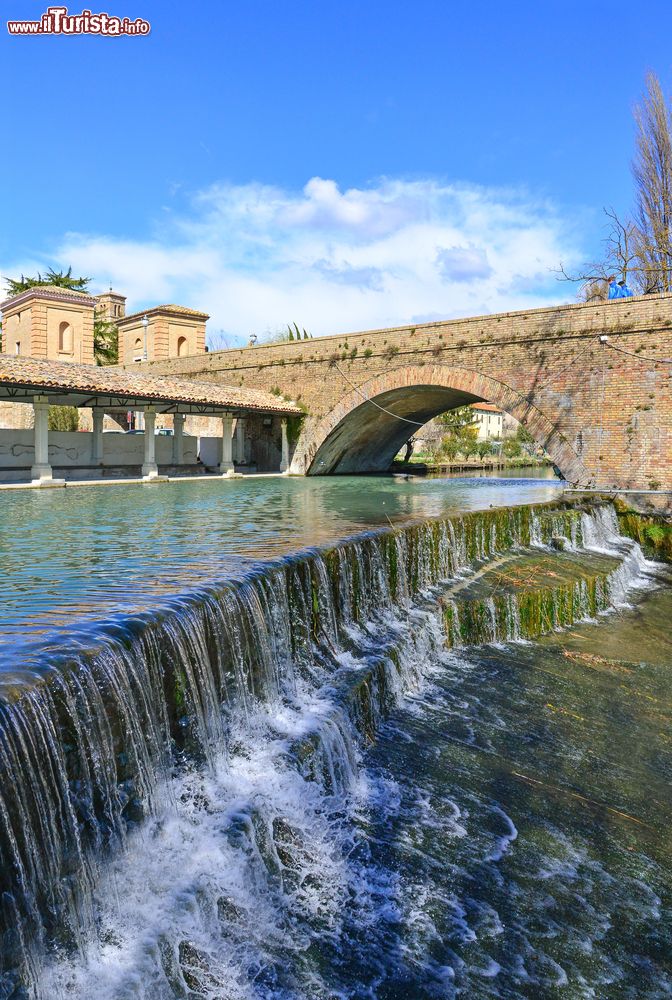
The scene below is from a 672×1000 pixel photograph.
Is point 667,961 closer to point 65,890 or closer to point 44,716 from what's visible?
point 65,890

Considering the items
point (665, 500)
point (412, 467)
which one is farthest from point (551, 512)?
point (412, 467)

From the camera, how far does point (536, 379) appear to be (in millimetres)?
16266

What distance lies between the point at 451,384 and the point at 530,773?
14.0 metres

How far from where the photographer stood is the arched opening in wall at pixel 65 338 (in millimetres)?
29531

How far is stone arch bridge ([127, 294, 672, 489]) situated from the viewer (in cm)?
1461

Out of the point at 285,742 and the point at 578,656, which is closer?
the point at 285,742

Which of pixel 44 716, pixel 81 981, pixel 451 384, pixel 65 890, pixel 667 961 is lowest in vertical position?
pixel 667 961

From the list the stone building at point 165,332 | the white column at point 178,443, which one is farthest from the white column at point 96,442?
the stone building at point 165,332

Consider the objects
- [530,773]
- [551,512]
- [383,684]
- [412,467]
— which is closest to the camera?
[530,773]

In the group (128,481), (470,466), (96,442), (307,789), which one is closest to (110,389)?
(128,481)

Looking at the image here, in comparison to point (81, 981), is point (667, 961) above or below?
below

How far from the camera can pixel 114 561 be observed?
267 inches

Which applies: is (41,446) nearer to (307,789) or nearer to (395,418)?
(395,418)

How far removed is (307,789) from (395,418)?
19560 millimetres
